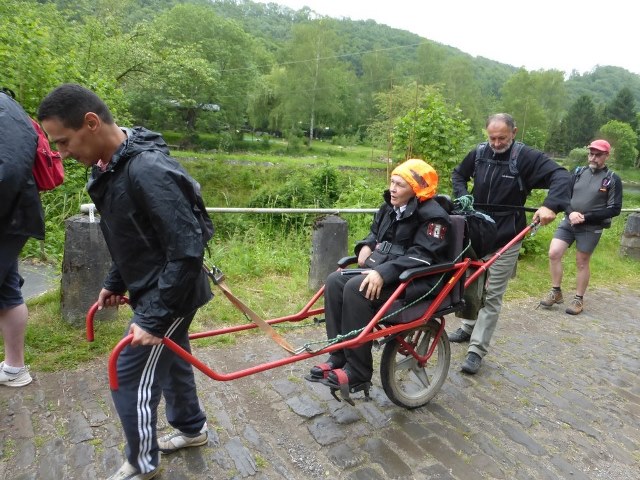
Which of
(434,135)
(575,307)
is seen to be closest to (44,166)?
(575,307)

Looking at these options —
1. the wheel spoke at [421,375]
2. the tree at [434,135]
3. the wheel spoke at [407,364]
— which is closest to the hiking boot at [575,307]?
the wheel spoke at [421,375]

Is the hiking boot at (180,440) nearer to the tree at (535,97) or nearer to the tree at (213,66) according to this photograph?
the tree at (213,66)

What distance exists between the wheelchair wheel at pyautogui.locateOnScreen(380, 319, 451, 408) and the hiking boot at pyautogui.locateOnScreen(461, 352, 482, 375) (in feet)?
1.40

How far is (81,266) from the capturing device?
157 inches

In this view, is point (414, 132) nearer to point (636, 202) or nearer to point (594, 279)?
point (594, 279)

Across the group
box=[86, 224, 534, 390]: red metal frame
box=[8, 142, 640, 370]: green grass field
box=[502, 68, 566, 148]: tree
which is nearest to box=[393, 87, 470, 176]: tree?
box=[8, 142, 640, 370]: green grass field

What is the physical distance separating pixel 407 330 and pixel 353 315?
455mm

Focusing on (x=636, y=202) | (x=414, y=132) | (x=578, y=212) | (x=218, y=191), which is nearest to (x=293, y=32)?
(x=218, y=191)

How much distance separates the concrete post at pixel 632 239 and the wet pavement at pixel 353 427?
5410 millimetres

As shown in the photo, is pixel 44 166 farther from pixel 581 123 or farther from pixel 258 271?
pixel 581 123

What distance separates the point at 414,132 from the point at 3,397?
7.91m

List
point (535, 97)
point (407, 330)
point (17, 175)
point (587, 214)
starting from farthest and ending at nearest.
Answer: point (535, 97) → point (587, 214) → point (407, 330) → point (17, 175)

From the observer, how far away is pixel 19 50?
764 cm

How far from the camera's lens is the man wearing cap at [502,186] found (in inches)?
155
